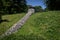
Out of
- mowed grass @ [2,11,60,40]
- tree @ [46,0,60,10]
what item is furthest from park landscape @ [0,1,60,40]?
tree @ [46,0,60,10]

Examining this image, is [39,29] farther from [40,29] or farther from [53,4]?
[53,4]

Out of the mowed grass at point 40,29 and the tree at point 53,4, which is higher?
the mowed grass at point 40,29

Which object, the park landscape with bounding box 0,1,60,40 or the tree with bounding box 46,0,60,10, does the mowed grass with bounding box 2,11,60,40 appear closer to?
the park landscape with bounding box 0,1,60,40

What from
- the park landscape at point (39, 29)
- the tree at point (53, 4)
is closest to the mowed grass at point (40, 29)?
the park landscape at point (39, 29)

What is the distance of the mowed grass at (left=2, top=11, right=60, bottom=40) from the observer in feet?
63.0

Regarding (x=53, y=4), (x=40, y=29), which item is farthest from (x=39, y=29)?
(x=53, y=4)

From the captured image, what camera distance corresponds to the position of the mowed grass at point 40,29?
1921 centimetres

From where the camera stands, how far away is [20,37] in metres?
18.9

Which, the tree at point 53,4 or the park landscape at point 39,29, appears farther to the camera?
the tree at point 53,4

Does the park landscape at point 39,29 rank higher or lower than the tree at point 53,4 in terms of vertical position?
higher

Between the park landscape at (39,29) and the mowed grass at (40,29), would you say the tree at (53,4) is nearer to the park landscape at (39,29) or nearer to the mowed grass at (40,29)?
the park landscape at (39,29)

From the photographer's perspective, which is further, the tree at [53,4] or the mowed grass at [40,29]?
the tree at [53,4]

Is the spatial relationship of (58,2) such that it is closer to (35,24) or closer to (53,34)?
(35,24)

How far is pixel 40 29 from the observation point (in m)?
22.2
